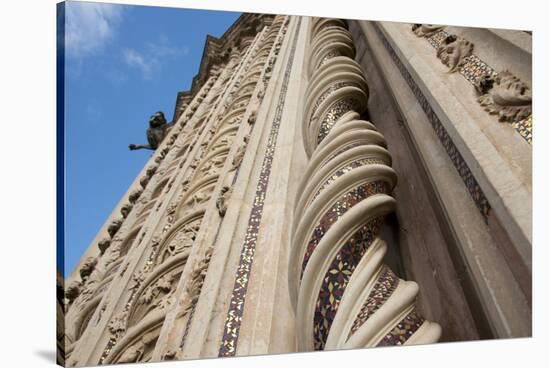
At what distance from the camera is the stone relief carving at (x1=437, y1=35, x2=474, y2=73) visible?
262 centimetres

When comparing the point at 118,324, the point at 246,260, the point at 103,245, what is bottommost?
the point at 103,245

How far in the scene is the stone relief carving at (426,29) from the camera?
3.07m

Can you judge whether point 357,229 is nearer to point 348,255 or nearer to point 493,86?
point 348,255

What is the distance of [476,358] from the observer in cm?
222

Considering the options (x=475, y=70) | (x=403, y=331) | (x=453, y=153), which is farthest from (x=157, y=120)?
(x=403, y=331)

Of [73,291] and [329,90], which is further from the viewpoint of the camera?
[73,291]

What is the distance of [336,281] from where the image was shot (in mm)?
1979

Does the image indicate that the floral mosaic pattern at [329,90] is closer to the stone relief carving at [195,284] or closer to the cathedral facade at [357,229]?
the cathedral facade at [357,229]

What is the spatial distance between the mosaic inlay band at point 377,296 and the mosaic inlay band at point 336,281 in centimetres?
10

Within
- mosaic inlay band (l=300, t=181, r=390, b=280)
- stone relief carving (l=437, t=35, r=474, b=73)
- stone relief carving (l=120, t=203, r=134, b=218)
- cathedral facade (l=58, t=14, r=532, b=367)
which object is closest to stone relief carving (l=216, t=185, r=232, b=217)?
cathedral facade (l=58, t=14, r=532, b=367)

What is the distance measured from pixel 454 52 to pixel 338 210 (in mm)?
1136

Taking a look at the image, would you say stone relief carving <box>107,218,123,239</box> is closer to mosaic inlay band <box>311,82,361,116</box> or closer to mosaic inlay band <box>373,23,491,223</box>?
mosaic inlay band <box>311,82,361,116</box>

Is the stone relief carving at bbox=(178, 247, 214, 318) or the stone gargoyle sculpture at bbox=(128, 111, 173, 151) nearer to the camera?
the stone relief carving at bbox=(178, 247, 214, 318)
